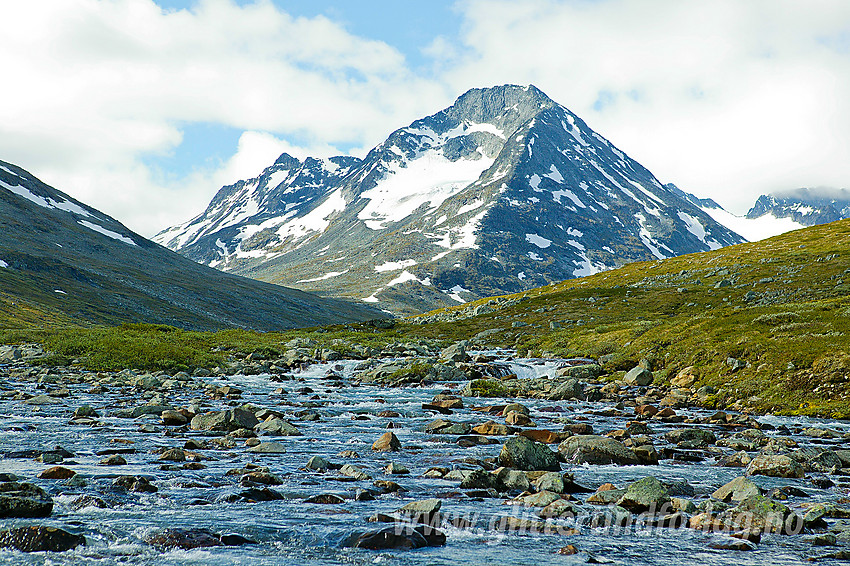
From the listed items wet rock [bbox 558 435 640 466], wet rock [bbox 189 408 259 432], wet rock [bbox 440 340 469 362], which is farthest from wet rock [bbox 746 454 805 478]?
wet rock [bbox 440 340 469 362]

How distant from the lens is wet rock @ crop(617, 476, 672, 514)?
11.6 metres

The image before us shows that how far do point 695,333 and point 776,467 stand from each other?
821 inches

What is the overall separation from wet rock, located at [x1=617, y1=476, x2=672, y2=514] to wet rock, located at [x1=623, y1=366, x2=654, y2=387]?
2041 centimetres

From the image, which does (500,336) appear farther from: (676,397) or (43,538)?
(43,538)

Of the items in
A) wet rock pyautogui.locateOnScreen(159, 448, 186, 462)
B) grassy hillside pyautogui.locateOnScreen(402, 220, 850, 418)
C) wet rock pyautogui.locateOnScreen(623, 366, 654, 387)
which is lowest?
wet rock pyautogui.locateOnScreen(159, 448, 186, 462)

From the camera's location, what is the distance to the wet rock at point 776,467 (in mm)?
14500

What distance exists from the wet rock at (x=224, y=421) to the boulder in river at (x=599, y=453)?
1105cm

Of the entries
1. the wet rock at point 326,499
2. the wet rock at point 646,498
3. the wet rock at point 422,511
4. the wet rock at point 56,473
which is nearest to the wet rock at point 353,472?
the wet rock at point 326,499

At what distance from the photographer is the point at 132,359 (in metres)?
42.9

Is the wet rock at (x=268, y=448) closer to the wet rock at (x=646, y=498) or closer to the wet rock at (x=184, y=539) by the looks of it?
the wet rock at (x=184, y=539)

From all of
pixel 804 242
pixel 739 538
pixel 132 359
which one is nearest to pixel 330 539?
pixel 739 538

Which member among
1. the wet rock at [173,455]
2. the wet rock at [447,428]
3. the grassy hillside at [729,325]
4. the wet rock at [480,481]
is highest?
the grassy hillside at [729,325]

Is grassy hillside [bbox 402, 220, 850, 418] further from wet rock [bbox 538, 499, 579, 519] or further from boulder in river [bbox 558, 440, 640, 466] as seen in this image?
wet rock [bbox 538, 499, 579, 519]

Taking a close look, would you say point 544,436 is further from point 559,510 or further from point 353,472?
point 559,510
